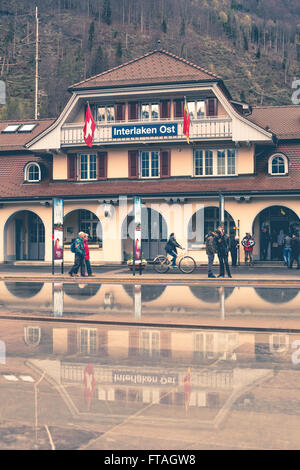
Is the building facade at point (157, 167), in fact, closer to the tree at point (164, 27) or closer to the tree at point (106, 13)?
the tree at point (164, 27)

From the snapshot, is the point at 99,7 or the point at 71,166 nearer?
the point at 71,166

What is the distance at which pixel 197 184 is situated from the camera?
1271 inches

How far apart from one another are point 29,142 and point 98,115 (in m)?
4.15

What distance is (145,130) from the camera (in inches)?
1289

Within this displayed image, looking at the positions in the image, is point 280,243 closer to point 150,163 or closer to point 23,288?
point 150,163

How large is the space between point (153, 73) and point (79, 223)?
366 inches

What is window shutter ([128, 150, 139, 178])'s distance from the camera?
110 feet

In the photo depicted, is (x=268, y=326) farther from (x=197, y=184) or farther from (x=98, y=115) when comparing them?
(x=98, y=115)

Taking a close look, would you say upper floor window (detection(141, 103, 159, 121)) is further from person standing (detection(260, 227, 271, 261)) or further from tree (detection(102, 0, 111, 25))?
tree (detection(102, 0, 111, 25))

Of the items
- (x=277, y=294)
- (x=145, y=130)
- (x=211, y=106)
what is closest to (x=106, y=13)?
(x=211, y=106)

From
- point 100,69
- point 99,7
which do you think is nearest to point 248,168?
point 100,69

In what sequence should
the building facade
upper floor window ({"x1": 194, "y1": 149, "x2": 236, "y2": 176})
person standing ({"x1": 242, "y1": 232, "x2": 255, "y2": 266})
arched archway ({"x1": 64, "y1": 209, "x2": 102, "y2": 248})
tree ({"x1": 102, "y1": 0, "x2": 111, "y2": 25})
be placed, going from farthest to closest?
tree ({"x1": 102, "y1": 0, "x2": 111, "y2": 25}) < arched archway ({"x1": 64, "y1": 209, "x2": 102, "y2": 248}) < upper floor window ({"x1": 194, "y1": 149, "x2": 236, "y2": 176}) < the building facade < person standing ({"x1": 242, "y1": 232, "x2": 255, "y2": 266})

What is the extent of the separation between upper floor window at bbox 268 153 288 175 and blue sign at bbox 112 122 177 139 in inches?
208

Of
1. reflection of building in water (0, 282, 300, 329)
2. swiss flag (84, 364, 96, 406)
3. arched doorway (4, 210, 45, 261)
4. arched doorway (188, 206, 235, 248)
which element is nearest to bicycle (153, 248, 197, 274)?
reflection of building in water (0, 282, 300, 329)
